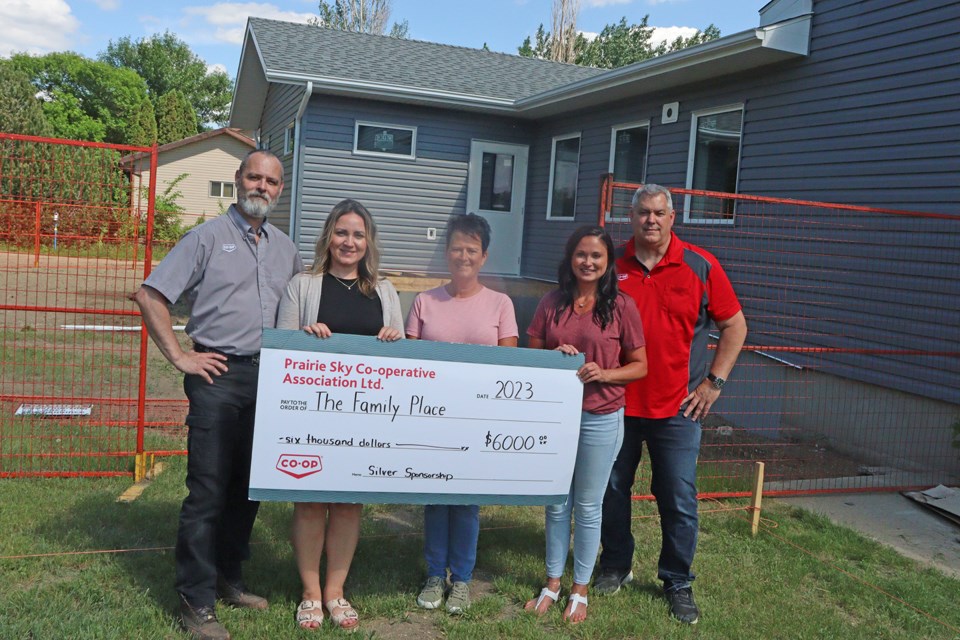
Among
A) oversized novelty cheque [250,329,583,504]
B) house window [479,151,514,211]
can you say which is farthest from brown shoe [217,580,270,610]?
house window [479,151,514,211]

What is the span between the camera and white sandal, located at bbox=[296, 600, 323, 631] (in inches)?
129

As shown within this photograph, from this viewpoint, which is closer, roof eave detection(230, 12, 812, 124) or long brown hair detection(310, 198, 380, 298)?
long brown hair detection(310, 198, 380, 298)

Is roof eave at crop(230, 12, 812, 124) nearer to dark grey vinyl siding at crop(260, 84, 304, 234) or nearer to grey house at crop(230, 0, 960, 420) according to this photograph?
grey house at crop(230, 0, 960, 420)

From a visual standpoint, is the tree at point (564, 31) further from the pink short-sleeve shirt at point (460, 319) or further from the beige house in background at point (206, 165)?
the pink short-sleeve shirt at point (460, 319)

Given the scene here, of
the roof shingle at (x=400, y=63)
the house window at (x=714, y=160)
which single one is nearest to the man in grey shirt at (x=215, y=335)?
the house window at (x=714, y=160)

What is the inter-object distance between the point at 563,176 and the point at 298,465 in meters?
10.5

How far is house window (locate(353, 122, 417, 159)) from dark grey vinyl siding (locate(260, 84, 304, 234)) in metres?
1.27

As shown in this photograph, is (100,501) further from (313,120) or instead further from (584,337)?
(313,120)

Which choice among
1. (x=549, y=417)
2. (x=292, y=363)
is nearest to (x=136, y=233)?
(x=292, y=363)

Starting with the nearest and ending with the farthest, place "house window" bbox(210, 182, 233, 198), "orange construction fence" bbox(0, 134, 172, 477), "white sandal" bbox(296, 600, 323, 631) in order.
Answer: "white sandal" bbox(296, 600, 323, 631), "orange construction fence" bbox(0, 134, 172, 477), "house window" bbox(210, 182, 233, 198)

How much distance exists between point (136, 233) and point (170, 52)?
2602 inches

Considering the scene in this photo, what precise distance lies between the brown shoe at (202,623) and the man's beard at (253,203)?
159 cm

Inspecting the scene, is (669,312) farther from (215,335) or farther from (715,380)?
(215,335)

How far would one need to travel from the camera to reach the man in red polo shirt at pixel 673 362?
11.8ft
